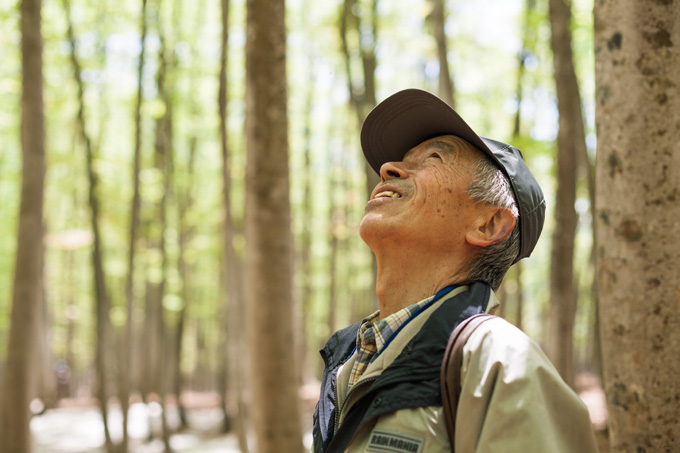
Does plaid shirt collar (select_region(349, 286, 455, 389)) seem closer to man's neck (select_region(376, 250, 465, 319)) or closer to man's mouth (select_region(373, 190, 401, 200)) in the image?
man's neck (select_region(376, 250, 465, 319))

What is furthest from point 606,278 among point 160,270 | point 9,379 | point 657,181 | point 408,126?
point 160,270

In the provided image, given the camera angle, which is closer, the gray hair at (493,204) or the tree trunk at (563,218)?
the gray hair at (493,204)

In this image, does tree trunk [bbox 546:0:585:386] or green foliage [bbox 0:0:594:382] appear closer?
tree trunk [bbox 546:0:585:386]

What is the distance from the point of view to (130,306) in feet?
38.6

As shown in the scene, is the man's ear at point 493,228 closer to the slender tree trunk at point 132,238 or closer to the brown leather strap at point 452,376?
the brown leather strap at point 452,376

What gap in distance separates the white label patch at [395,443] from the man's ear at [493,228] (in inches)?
27.4

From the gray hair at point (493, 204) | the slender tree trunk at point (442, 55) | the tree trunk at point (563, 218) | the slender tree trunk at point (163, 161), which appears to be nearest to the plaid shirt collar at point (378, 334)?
the gray hair at point (493, 204)

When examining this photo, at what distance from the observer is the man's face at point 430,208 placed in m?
1.97

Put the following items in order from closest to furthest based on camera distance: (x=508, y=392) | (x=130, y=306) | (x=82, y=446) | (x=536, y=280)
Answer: (x=508, y=392) < (x=130, y=306) < (x=82, y=446) < (x=536, y=280)

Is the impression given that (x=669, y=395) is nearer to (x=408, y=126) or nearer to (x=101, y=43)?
(x=408, y=126)

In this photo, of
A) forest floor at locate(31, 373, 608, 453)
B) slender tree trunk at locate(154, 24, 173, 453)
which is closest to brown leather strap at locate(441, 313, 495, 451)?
forest floor at locate(31, 373, 608, 453)

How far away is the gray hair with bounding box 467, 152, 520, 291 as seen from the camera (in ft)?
6.43

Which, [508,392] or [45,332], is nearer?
[508,392]

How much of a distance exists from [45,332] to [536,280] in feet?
81.5
